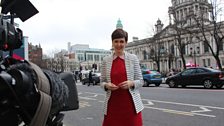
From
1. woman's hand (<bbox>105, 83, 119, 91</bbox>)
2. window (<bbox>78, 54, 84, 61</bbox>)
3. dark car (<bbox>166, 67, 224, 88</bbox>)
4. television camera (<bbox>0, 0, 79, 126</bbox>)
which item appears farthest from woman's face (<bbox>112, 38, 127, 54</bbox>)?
window (<bbox>78, 54, 84, 61</bbox>)

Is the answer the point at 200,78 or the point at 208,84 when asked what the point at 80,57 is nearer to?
the point at 200,78

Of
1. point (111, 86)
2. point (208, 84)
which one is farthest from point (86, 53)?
point (111, 86)

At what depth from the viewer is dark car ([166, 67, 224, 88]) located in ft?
64.4

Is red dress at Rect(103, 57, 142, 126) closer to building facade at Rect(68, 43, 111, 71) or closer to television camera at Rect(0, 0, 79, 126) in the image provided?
television camera at Rect(0, 0, 79, 126)

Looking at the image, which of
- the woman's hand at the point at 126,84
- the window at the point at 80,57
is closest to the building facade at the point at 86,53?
the window at the point at 80,57

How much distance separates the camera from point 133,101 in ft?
10.2

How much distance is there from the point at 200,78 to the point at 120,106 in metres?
18.4

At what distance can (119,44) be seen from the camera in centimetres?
318

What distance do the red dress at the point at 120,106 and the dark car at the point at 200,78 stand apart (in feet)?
57.2

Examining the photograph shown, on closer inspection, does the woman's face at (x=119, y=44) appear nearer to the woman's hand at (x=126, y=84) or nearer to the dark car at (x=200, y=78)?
the woman's hand at (x=126, y=84)

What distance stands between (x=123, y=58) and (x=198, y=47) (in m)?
93.0

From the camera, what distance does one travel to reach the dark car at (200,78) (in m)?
19.6

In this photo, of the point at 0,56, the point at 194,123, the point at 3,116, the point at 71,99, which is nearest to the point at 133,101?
the point at 71,99

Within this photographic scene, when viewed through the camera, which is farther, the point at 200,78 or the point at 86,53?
the point at 86,53
